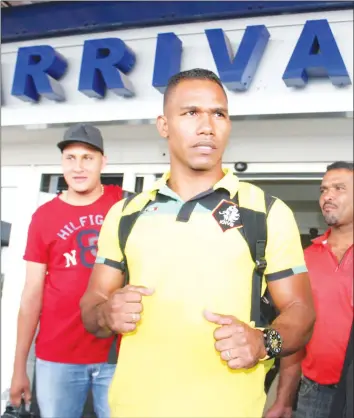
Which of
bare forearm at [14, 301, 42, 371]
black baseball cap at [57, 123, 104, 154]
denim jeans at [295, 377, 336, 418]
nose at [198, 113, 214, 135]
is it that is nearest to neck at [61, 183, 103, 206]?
black baseball cap at [57, 123, 104, 154]

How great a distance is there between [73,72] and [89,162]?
148 cm

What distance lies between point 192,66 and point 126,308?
6.87ft

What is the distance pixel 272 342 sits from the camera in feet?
3.08

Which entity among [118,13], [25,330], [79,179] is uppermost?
[118,13]

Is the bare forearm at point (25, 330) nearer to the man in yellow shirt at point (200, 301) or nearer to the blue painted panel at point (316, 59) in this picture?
the man in yellow shirt at point (200, 301)

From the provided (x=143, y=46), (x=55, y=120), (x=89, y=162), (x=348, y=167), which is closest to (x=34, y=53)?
(x=55, y=120)

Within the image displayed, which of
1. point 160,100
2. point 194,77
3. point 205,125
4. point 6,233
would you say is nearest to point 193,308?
point 205,125

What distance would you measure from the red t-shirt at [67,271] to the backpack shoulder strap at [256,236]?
77 cm

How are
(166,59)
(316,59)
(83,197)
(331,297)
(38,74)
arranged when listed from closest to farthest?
(331,297)
(83,197)
(316,59)
(166,59)
(38,74)

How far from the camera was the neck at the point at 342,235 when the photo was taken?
1563 millimetres

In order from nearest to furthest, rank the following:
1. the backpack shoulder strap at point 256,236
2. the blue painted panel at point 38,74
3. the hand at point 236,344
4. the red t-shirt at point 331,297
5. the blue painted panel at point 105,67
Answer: the hand at point 236,344 → the backpack shoulder strap at point 256,236 → the red t-shirt at point 331,297 → the blue painted panel at point 105,67 → the blue painted panel at point 38,74

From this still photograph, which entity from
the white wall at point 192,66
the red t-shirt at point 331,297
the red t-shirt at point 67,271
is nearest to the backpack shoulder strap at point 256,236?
the red t-shirt at point 331,297

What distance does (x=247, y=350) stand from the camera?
0.89 meters

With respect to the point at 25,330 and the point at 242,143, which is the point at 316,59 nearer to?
the point at 242,143
